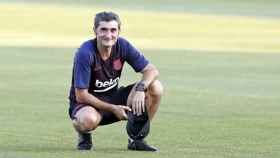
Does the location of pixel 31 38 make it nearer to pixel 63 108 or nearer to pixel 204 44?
pixel 204 44

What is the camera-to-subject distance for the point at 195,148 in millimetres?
10102

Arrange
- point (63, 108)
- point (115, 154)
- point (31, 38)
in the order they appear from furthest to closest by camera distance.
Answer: point (31, 38)
point (63, 108)
point (115, 154)

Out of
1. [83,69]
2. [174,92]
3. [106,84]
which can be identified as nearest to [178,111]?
[174,92]

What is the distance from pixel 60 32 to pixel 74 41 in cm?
559

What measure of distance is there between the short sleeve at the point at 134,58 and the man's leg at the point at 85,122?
567 mm

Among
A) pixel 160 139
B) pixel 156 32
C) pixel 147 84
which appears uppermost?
pixel 147 84

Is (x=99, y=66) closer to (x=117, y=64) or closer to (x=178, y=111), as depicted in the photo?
(x=117, y=64)

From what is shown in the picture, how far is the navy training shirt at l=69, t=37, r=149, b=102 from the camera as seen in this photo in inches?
376

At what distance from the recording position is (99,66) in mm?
9680

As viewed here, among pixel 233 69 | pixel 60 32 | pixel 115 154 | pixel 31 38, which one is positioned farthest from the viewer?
pixel 60 32

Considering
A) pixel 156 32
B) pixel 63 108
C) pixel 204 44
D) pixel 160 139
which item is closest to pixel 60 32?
pixel 156 32

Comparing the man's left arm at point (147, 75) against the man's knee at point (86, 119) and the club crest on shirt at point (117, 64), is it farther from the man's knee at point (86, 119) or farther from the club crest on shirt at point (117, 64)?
the man's knee at point (86, 119)

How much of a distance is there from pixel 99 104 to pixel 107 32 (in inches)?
25.9

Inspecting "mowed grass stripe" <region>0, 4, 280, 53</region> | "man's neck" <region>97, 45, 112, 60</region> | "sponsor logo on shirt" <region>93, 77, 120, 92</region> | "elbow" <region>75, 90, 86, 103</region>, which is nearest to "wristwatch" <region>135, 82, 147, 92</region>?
"sponsor logo on shirt" <region>93, 77, 120, 92</region>
